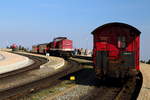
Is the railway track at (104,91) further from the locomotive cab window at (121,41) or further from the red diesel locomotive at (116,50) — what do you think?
the locomotive cab window at (121,41)

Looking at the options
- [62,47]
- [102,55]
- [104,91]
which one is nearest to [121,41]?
[102,55]

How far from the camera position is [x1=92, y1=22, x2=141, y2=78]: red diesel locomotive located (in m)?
15.8

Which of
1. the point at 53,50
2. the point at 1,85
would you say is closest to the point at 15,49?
the point at 53,50

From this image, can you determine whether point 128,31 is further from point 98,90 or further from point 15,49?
point 15,49

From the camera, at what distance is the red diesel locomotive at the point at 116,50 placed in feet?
51.9

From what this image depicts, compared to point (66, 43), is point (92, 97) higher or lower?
lower

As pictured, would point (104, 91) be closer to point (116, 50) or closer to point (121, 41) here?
point (116, 50)

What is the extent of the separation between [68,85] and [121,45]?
4345 millimetres

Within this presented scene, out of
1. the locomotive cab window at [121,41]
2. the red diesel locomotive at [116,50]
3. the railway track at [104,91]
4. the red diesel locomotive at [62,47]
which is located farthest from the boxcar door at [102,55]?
the red diesel locomotive at [62,47]

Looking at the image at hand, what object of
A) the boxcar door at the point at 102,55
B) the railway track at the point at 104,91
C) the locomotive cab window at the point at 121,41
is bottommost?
the railway track at the point at 104,91

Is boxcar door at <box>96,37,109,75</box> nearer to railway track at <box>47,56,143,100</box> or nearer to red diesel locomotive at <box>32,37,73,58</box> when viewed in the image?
railway track at <box>47,56,143,100</box>

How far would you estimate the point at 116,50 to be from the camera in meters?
16.1

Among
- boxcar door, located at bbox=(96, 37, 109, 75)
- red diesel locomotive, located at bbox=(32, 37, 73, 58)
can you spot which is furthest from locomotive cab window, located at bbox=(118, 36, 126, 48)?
red diesel locomotive, located at bbox=(32, 37, 73, 58)

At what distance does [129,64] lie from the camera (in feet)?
51.8
